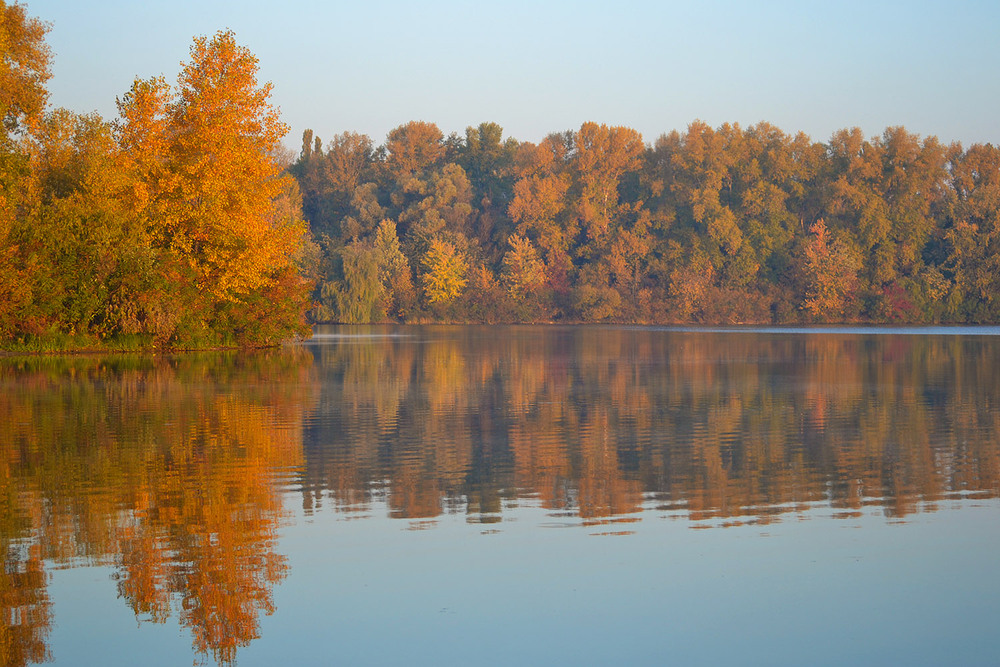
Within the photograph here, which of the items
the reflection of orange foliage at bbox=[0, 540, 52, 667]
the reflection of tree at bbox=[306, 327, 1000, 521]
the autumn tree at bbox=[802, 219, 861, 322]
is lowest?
the reflection of tree at bbox=[306, 327, 1000, 521]

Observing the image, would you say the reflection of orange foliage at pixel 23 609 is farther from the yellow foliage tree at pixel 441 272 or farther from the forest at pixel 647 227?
the yellow foliage tree at pixel 441 272

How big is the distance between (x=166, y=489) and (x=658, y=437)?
282 inches

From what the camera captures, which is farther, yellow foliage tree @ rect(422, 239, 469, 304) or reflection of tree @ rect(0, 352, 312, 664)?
yellow foliage tree @ rect(422, 239, 469, 304)

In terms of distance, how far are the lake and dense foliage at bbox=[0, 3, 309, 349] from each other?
17.6 metres

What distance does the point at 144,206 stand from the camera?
38.5 meters

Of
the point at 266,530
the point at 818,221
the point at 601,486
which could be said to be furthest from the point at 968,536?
the point at 818,221

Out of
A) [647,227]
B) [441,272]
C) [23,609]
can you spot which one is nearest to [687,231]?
[647,227]

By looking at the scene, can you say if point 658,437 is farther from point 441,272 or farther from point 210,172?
point 441,272

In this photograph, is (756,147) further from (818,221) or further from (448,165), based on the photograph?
(448,165)

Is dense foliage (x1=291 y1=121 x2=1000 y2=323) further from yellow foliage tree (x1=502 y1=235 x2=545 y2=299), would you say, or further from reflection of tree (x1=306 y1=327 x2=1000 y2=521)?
reflection of tree (x1=306 y1=327 x2=1000 y2=521)

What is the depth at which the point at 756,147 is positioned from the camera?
9106cm

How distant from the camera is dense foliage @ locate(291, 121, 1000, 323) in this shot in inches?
3334

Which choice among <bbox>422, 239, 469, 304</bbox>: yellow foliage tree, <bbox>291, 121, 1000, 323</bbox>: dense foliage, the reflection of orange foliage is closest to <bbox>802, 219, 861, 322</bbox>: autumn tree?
<bbox>291, 121, 1000, 323</bbox>: dense foliage

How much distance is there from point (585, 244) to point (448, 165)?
13.8 metres
